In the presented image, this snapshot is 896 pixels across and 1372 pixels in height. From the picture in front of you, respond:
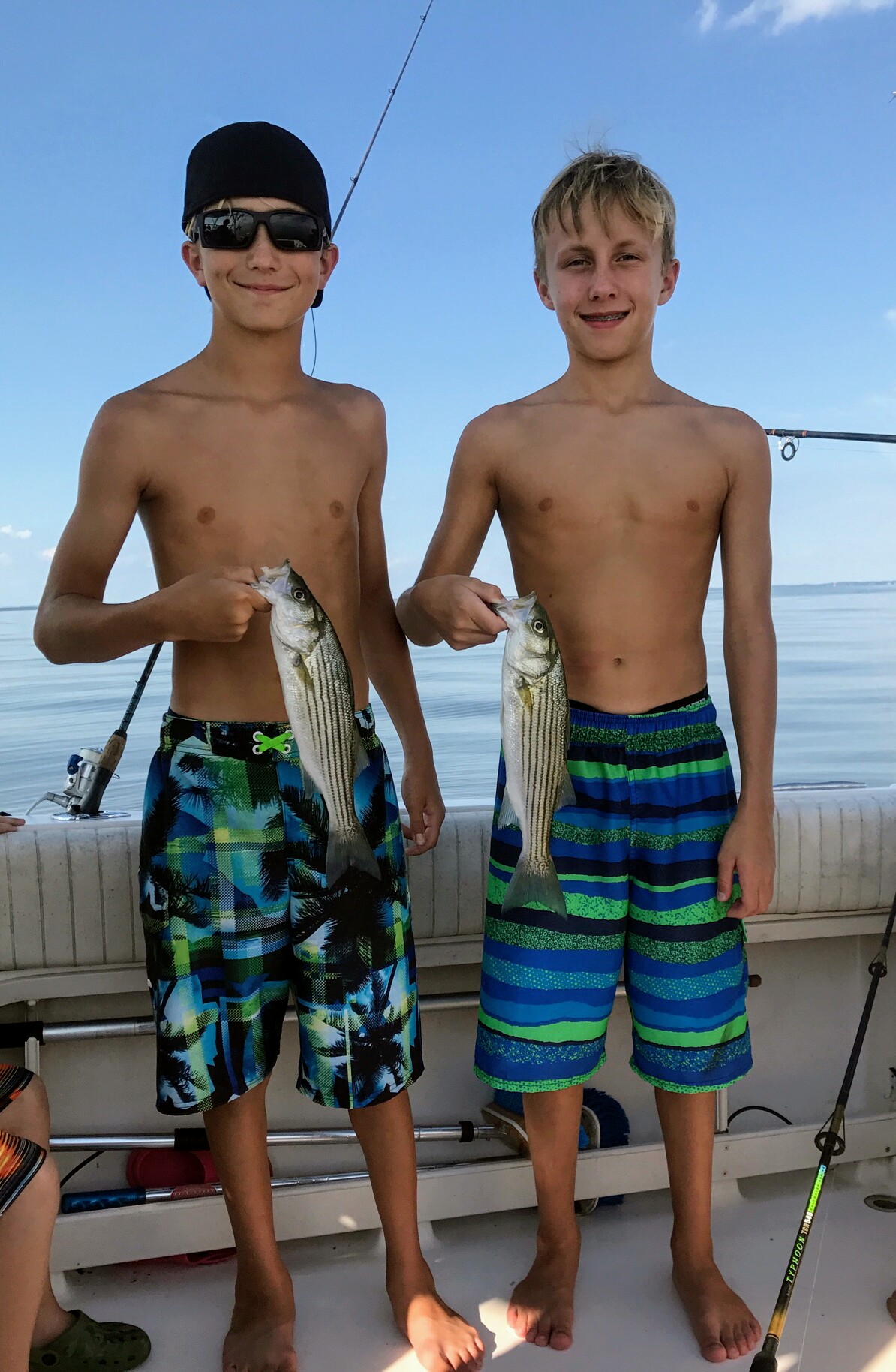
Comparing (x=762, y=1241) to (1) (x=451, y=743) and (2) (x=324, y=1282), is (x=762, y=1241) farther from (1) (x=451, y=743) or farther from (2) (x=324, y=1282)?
(1) (x=451, y=743)

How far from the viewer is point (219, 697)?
2.36 metres

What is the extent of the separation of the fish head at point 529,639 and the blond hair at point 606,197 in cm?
110

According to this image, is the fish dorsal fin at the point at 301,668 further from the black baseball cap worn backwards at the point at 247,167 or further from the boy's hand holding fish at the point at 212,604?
the black baseball cap worn backwards at the point at 247,167

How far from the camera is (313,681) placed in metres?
1.88

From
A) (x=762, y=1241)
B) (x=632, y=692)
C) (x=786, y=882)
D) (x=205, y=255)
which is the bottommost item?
(x=762, y=1241)

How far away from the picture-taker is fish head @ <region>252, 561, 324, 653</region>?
187 cm

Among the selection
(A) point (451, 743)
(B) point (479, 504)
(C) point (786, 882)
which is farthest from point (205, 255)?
(A) point (451, 743)

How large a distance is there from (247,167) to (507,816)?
150 centimetres

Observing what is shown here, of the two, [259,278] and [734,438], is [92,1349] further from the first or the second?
[734,438]

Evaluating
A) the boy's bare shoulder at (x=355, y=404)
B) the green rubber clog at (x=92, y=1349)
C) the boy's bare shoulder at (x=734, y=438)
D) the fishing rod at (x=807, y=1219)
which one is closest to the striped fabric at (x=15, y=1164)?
the green rubber clog at (x=92, y=1349)

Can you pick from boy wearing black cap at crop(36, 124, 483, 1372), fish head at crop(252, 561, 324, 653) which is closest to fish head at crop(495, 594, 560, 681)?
fish head at crop(252, 561, 324, 653)

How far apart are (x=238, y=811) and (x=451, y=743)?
31.9ft

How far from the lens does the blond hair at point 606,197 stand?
253cm

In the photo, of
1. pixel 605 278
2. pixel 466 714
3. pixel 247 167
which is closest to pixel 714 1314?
pixel 605 278
